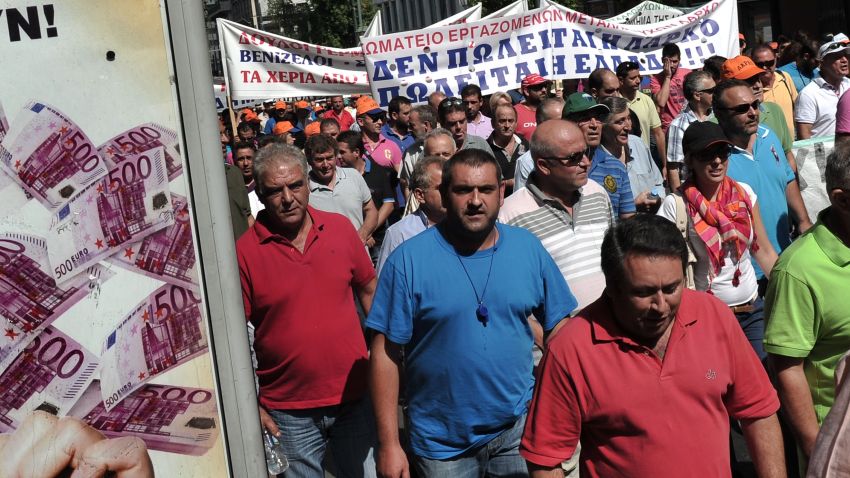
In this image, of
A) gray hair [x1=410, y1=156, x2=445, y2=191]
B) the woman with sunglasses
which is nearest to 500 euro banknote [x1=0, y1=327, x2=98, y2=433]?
gray hair [x1=410, y1=156, x2=445, y2=191]

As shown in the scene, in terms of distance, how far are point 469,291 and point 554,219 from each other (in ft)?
3.85

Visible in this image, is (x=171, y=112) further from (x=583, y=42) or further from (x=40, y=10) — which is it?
(x=583, y=42)

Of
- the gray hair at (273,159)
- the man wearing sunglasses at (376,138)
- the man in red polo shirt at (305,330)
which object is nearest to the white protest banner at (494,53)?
the man wearing sunglasses at (376,138)

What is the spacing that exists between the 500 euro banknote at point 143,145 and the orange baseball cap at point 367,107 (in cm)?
957

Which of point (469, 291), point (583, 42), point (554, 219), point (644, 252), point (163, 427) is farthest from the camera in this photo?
point (583, 42)

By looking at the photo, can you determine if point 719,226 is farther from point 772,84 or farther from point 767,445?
point 772,84

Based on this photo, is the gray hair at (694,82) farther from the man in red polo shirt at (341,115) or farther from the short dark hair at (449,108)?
the man in red polo shirt at (341,115)

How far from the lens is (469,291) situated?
4.49 metres

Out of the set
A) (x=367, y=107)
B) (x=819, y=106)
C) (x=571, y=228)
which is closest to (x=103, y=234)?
(x=571, y=228)

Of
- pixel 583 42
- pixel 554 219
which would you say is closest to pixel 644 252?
pixel 554 219

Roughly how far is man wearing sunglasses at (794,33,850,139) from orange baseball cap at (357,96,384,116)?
482cm

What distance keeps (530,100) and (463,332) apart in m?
7.80

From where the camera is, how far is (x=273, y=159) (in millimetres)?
5434

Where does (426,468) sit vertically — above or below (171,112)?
below
